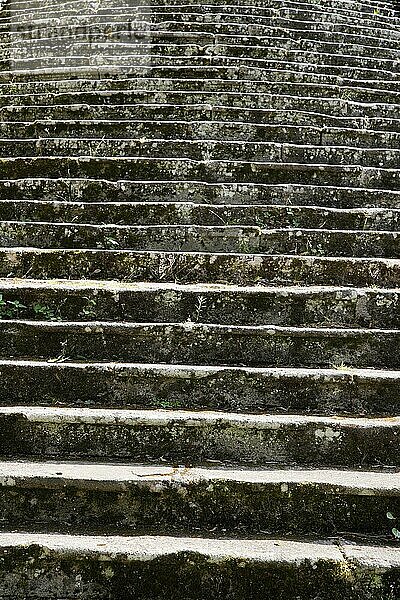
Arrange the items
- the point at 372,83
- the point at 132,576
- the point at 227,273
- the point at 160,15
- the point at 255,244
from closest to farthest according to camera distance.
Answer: the point at 132,576, the point at 227,273, the point at 255,244, the point at 372,83, the point at 160,15

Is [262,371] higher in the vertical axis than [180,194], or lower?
lower

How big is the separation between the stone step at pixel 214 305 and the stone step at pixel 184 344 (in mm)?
201

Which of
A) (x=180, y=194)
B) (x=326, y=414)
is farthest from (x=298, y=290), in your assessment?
(x=180, y=194)

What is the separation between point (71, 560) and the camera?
198cm

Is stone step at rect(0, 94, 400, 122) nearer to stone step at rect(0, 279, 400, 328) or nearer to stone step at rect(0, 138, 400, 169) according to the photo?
stone step at rect(0, 138, 400, 169)

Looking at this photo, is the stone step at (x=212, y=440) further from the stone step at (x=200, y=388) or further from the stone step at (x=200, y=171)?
the stone step at (x=200, y=171)

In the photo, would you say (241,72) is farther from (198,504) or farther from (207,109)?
(198,504)

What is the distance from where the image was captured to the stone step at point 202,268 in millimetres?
3332

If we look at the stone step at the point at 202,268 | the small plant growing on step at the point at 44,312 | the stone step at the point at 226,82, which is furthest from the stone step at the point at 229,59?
the small plant growing on step at the point at 44,312

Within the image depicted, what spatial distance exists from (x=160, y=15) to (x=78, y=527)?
259 inches

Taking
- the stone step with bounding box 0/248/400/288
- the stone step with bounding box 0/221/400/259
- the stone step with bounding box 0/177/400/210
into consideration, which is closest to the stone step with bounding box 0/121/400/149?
the stone step with bounding box 0/177/400/210

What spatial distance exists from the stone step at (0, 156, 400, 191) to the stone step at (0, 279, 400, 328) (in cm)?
155

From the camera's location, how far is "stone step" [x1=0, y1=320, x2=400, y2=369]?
112 inches

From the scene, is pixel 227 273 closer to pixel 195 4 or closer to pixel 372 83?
pixel 372 83
